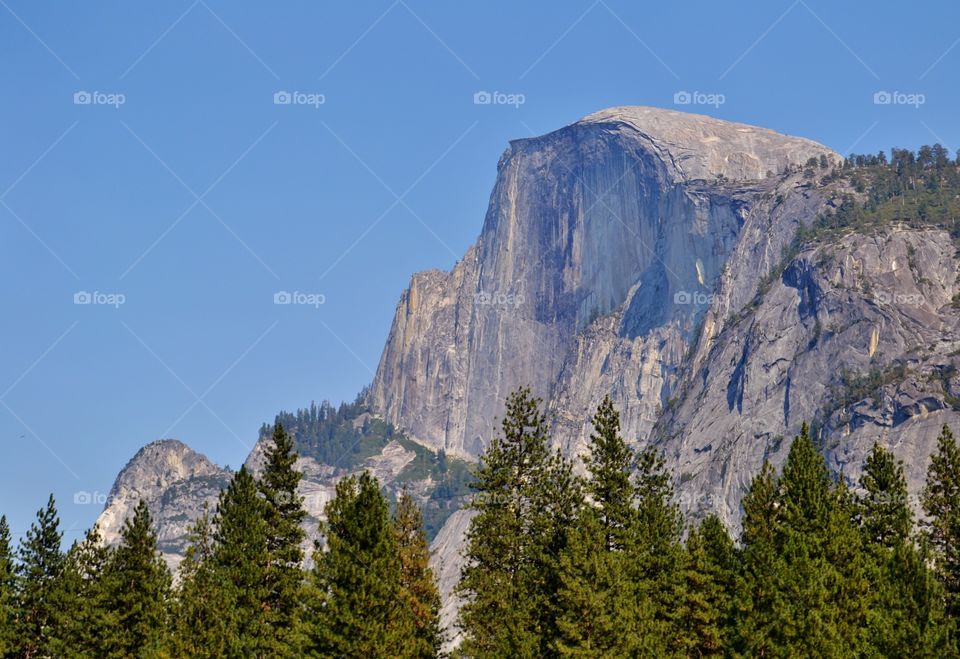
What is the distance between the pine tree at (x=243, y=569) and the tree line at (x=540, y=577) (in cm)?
15

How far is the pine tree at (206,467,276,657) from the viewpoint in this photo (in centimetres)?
9131

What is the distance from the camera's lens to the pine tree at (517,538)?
90.0 metres

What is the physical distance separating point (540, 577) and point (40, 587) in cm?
4259

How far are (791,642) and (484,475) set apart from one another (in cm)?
2509

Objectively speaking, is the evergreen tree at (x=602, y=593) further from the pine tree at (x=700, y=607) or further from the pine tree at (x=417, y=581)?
the pine tree at (x=417, y=581)

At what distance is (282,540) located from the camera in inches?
3900

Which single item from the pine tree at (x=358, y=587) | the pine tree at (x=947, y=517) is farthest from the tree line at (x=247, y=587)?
the pine tree at (x=947, y=517)

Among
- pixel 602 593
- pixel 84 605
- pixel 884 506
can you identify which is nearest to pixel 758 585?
pixel 602 593

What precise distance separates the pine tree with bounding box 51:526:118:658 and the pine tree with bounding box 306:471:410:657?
62.3 ft

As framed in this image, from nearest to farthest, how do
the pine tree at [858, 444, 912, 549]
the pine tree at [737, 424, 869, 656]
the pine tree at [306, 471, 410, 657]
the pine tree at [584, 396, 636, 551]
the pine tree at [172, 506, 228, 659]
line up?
the pine tree at [737, 424, 869, 656] < the pine tree at [306, 471, 410, 657] < the pine tree at [172, 506, 228, 659] < the pine tree at [584, 396, 636, 551] < the pine tree at [858, 444, 912, 549]

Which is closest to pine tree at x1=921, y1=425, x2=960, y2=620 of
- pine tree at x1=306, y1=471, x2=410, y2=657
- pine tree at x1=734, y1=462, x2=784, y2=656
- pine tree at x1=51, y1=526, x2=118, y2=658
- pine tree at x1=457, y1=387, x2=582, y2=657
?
pine tree at x1=734, y1=462, x2=784, y2=656

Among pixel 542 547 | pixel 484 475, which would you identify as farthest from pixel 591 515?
pixel 484 475

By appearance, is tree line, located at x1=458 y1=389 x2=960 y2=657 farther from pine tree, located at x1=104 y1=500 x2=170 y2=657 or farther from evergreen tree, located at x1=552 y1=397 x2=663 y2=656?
pine tree, located at x1=104 y1=500 x2=170 y2=657

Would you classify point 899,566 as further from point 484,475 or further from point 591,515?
point 484,475
